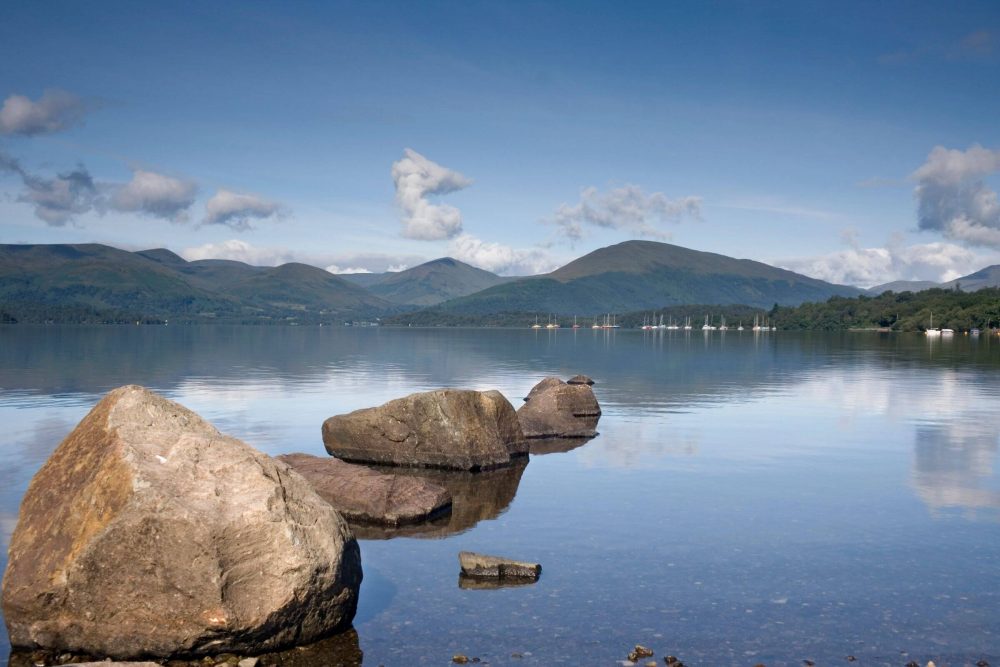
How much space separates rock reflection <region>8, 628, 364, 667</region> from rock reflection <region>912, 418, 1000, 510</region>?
1724cm

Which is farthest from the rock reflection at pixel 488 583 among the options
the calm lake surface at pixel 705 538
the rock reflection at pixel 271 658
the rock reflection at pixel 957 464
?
the rock reflection at pixel 957 464

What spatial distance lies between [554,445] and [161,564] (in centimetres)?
2336

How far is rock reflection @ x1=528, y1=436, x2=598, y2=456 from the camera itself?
3341 centimetres

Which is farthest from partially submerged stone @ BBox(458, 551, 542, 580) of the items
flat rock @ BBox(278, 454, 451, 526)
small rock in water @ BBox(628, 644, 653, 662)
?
flat rock @ BBox(278, 454, 451, 526)

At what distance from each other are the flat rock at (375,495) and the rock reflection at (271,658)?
758 cm

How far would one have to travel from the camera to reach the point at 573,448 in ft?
111

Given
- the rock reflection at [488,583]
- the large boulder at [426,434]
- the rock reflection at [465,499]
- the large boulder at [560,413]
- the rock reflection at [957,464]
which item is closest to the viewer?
the rock reflection at [488,583]

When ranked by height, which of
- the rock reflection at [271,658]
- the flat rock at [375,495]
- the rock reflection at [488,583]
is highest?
the flat rock at [375,495]

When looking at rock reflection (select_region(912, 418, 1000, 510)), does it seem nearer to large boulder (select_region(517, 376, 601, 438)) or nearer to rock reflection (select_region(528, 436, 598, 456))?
→ rock reflection (select_region(528, 436, 598, 456))

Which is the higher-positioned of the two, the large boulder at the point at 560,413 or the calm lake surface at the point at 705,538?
the large boulder at the point at 560,413

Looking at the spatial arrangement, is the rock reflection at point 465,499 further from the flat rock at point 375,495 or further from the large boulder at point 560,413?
the large boulder at point 560,413

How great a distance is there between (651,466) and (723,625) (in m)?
15.0

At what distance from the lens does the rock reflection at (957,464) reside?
23.9m

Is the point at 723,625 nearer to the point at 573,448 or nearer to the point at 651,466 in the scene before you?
the point at 651,466
